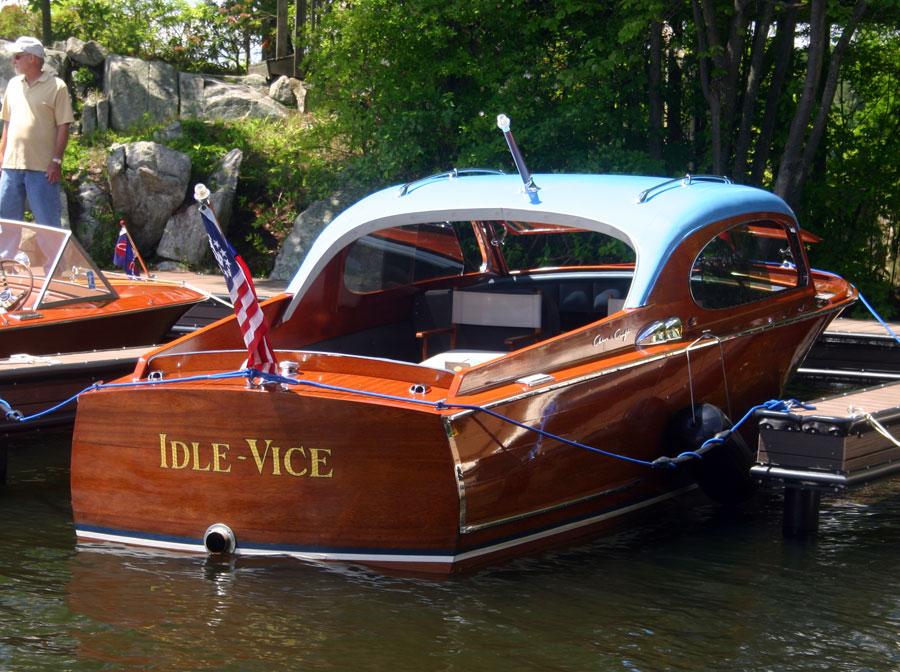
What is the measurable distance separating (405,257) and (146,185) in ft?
30.4

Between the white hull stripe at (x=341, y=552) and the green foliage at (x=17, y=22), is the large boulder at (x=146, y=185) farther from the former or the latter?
the white hull stripe at (x=341, y=552)

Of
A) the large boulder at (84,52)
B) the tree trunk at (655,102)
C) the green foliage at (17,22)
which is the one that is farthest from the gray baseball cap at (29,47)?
the green foliage at (17,22)

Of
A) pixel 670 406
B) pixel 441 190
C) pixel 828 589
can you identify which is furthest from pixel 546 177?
pixel 828 589

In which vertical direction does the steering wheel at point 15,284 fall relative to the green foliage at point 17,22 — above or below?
below

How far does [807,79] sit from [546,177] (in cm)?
555

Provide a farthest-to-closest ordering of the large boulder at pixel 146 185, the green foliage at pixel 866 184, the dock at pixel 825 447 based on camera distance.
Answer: the large boulder at pixel 146 185 → the green foliage at pixel 866 184 → the dock at pixel 825 447

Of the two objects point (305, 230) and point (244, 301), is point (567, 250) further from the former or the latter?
point (244, 301)

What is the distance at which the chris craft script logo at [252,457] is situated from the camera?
5176mm

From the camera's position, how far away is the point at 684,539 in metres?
6.31

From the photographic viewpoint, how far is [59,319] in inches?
311

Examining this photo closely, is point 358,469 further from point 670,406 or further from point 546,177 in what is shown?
point 546,177

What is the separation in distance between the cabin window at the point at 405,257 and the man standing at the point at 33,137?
3710 millimetres

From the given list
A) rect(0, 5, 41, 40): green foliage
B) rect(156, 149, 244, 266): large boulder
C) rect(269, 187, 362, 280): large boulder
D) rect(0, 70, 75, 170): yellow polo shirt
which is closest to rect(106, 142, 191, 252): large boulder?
rect(156, 149, 244, 266): large boulder

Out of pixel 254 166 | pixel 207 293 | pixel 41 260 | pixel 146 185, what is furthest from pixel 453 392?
pixel 254 166
